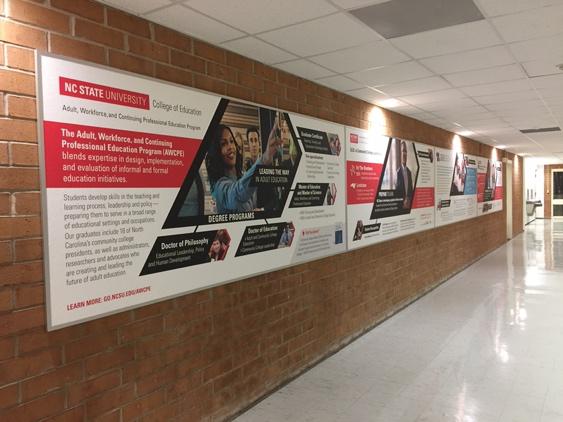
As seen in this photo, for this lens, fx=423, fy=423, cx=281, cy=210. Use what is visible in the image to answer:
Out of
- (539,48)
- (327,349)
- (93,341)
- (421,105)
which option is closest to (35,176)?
(93,341)

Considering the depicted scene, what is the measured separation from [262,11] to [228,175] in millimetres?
1088

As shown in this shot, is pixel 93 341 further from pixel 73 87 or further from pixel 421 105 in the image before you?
pixel 421 105

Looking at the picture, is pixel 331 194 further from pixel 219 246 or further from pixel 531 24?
pixel 531 24

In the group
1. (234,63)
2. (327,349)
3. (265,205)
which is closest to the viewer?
(234,63)

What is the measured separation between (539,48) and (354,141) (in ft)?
6.08

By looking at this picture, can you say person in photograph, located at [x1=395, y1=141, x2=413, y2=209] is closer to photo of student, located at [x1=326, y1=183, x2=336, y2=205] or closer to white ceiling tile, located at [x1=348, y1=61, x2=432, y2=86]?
photo of student, located at [x1=326, y1=183, x2=336, y2=205]

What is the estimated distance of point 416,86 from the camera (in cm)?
419

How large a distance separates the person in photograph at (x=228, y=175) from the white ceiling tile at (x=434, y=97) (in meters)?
A: 2.37

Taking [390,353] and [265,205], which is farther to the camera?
[390,353]

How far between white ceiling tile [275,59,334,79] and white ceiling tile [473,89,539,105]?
2.21m

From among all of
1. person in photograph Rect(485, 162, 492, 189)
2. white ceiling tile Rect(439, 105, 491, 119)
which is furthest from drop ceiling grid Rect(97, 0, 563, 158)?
person in photograph Rect(485, 162, 492, 189)

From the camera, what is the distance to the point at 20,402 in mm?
1895

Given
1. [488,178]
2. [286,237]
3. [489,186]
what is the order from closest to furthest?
[286,237] → [488,178] → [489,186]

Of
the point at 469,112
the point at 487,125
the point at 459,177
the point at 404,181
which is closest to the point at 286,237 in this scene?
the point at 404,181
